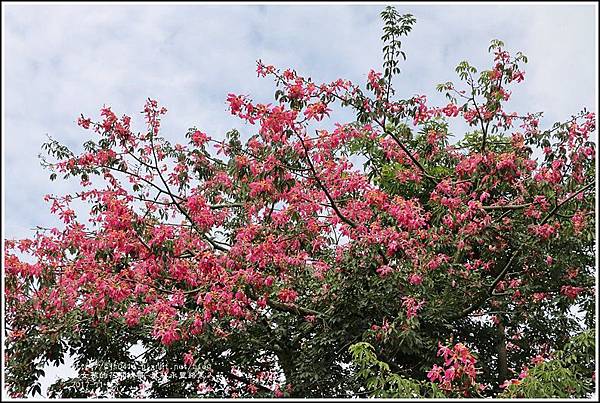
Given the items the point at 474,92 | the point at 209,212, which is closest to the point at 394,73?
the point at 474,92

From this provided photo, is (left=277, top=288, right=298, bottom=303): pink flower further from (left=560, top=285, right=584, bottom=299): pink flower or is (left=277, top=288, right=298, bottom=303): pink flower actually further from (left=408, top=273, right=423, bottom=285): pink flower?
(left=560, top=285, right=584, bottom=299): pink flower

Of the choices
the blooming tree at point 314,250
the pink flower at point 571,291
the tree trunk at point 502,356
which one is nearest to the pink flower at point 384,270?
the blooming tree at point 314,250

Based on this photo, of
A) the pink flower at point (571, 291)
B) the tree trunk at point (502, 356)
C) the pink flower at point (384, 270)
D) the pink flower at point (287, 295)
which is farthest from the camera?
the tree trunk at point (502, 356)

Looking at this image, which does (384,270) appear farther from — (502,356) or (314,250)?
(502,356)

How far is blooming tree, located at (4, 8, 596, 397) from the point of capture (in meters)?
6.29

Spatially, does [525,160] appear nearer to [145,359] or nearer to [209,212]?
[209,212]

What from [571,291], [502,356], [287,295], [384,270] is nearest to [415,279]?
[384,270]

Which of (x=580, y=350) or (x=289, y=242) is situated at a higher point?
(x=289, y=242)

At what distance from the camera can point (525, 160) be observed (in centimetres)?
695

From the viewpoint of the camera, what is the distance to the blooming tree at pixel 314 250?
6293 mm

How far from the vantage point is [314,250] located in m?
6.77

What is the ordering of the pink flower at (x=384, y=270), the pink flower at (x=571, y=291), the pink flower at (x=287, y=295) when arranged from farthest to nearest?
the pink flower at (x=571, y=291)
the pink flower at (x=287, y=295)
the pink flower at (x=384, y=270)

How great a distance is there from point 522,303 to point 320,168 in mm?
2903

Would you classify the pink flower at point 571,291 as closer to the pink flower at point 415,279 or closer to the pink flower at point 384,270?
the pink flower at point 415,279
